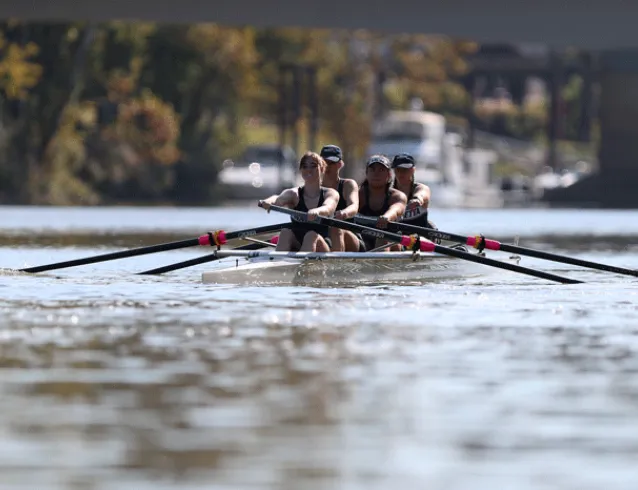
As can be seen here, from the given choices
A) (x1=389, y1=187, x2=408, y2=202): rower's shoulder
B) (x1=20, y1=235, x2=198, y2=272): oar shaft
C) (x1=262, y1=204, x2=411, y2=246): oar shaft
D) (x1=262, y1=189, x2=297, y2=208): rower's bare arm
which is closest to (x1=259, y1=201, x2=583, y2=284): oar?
(x1=262, y1=204, x2=411, y2=246): oar shaft

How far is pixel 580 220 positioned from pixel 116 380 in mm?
44106

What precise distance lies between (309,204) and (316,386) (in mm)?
10149

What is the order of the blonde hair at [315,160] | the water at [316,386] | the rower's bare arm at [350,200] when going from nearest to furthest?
the water at [316,386] < the rower's bare arm at [350,200] < the blonde hair at [315,160]

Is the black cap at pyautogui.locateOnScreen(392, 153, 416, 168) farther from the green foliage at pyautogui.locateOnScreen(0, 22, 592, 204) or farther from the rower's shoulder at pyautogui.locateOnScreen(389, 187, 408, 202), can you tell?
the green foliage at pyautogui.locateOnScreen(0, 22, 592, 204)

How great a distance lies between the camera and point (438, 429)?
434 inches

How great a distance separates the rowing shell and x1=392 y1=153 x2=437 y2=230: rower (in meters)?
0.88

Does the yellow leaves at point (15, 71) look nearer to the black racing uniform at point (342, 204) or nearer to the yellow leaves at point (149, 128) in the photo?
the yellow leaves at point (149, 128)

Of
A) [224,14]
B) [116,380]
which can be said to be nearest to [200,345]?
[116,380]

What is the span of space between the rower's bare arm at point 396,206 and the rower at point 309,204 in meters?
0.69

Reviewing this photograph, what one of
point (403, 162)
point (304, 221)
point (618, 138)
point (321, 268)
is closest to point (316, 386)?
point (321, 268)

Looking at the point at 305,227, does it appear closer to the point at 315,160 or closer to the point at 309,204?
the point at 309,204

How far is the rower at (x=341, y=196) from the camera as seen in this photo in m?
22.8

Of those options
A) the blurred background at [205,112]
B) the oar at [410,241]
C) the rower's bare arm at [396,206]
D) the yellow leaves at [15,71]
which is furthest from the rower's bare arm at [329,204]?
the yellow leaves at [15,71]

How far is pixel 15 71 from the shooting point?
5922cm
